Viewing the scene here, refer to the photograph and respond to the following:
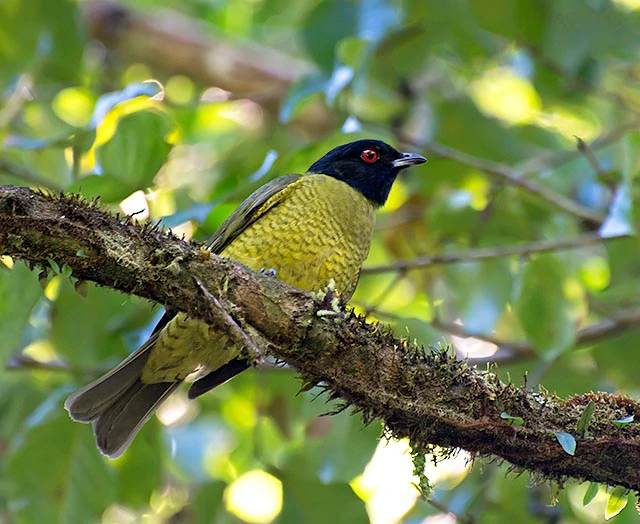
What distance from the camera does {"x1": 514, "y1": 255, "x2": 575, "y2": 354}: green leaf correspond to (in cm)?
450

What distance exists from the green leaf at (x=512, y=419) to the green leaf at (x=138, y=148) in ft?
6.79

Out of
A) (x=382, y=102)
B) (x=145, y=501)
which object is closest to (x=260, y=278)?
(x=145, y=501)

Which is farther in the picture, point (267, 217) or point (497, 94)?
point (497, 94)

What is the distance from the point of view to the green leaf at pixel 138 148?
4.25 metres

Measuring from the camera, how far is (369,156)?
543 cm

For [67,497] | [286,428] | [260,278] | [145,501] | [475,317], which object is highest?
[260,278]

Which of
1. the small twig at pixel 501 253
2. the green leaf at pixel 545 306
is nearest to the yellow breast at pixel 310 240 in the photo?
the small twig at pixel 501 253

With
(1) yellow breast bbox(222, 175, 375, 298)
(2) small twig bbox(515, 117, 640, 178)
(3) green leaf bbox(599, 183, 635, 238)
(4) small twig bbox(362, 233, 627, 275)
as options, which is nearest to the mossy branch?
(3) green leaf bbox(599, 183, 635, 238)

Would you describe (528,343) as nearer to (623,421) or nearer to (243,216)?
(243,216)

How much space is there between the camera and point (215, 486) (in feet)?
15.1

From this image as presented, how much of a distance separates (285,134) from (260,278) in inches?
201

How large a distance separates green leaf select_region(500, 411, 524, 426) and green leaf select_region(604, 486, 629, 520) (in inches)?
17.1

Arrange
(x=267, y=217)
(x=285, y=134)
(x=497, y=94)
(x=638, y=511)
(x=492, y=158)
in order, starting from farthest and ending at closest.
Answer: (x=497, y=94) < (x=285, y=134) < (x=492, y=158) < (x=267, y=217) < (x=638, y=511)

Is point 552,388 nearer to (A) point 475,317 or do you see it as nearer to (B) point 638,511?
(A) point 475,317
